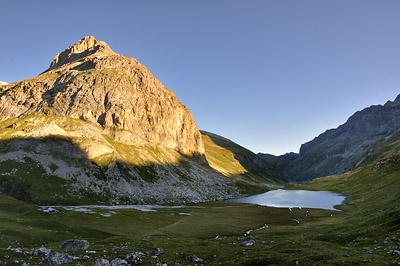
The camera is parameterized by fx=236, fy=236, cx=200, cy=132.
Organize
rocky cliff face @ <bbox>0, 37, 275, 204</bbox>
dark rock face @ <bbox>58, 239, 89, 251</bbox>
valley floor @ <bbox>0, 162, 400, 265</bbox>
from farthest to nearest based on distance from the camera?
rocky cliff face @ <bbox>0, 37, 275, 204</bbox>
dark rock face @ <bbox>58, 239, 89, 251</bbox>
valley floor @ <bbox>0, 162, 400, 265</bbox>

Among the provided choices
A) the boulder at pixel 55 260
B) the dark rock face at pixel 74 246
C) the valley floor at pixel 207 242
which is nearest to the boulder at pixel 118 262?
the valley floor at pixel 207 242

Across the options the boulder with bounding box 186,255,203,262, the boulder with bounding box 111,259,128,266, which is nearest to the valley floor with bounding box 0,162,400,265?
the boulder with bounding box 186,255,203,262

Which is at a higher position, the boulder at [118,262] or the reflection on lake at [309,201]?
the boulder at [118,262]

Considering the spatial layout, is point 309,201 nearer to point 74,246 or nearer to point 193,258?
point 193,258

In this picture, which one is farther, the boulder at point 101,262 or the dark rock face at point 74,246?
the dark rock face at point 74,246

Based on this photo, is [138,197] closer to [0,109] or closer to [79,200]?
Answer: [79,200]

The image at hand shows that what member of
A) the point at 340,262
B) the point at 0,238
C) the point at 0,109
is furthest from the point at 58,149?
the point at 340,262

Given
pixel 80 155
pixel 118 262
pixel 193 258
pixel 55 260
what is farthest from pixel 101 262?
pixel 80 155

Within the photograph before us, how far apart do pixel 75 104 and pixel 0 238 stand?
166m

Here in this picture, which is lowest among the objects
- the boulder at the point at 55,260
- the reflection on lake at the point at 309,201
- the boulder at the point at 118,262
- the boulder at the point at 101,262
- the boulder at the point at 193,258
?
the reflection on lake at the point at 309,201

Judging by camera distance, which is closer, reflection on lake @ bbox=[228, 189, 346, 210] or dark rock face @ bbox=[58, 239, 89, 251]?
dark rock face @ bbox=[58, 239, 89, 251]

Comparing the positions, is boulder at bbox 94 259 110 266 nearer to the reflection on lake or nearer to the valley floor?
the valley floor

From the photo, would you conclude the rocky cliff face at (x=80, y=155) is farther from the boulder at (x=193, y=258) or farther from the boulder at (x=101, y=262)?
the boulder at (x=193, y=258)

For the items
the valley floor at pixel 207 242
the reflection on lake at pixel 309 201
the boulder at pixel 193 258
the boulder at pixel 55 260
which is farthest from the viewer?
the reflection on lake at pixel 309 201
